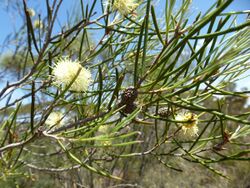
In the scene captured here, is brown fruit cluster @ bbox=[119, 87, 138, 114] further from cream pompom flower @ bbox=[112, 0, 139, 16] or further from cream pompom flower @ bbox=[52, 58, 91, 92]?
cream pompom flower @ bbox=[112, 0, 139, 16]

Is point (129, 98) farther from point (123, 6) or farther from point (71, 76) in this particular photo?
point (123, 6)

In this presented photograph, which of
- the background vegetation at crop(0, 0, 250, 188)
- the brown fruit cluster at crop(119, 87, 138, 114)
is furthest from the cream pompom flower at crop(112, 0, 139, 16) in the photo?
the brown fruit cluster at crop(119, 87, 138, 114)

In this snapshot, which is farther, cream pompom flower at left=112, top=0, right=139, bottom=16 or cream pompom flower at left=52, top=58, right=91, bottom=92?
cream pompom flower at left=112, top=0, right=139, bottom=16

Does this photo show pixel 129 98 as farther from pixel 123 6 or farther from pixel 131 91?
pixel 123 6

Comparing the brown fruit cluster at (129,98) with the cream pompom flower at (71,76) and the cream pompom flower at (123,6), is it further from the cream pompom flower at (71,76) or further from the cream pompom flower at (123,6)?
the cream pompom flower at (123,6)

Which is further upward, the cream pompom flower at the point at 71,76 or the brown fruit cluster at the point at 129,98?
the cream pompom flower at the point at 71,76

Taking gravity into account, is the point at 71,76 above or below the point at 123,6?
below

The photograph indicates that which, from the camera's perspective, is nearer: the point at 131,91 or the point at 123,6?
the point at 131,91

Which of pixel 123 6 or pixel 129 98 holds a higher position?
pixel 123 6

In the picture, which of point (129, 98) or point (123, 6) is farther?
point (123, 6)

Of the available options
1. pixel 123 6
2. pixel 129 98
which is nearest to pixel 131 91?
pixel 129 98

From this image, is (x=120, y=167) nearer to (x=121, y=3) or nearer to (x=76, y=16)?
(x=76, y=16)

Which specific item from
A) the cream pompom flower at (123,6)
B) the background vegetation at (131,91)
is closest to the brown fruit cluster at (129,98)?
the background vegetation at (131,91)
